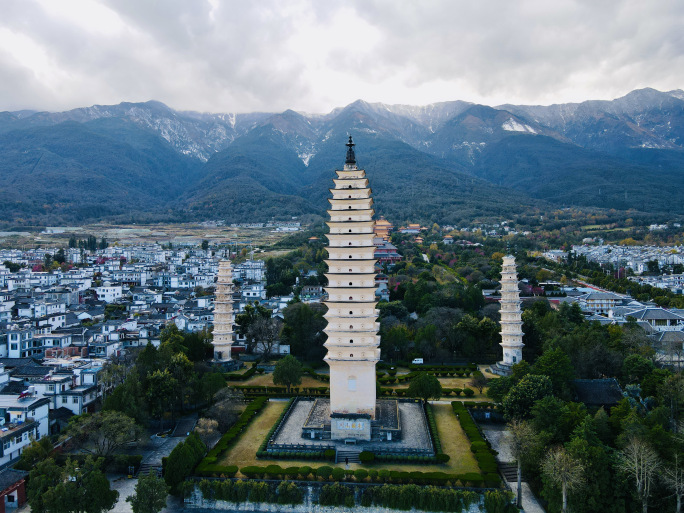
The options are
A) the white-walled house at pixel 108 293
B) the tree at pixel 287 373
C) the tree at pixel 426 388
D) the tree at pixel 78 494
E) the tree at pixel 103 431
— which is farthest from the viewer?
the white-walled house at pixel 108 293

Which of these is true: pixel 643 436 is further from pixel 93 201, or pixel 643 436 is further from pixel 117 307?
pixel 93 201

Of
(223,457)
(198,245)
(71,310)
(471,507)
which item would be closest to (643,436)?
(471,507)

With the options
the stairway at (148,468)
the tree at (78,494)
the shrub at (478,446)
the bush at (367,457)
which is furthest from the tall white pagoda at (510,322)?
the tree at (78,494)

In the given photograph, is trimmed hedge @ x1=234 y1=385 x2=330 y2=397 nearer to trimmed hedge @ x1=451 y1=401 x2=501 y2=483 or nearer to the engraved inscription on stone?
the engraved inscription on stone

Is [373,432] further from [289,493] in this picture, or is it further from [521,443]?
[521,443]

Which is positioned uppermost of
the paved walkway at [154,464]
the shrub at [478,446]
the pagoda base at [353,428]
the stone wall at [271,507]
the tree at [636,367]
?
the tree at [636,367]

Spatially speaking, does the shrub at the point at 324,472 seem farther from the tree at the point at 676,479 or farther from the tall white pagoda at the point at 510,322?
the tall white pagoda at the point at 510,322

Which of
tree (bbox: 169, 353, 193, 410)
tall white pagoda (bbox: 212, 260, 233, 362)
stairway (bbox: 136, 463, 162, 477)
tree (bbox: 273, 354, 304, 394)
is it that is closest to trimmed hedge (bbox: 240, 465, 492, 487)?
stairway (bbox: 136, 463, 162, 477)
